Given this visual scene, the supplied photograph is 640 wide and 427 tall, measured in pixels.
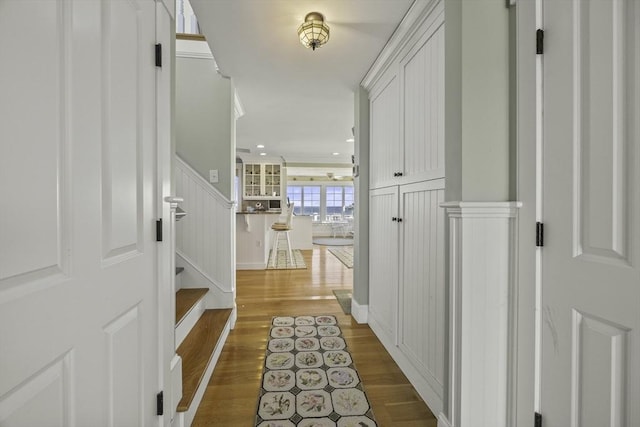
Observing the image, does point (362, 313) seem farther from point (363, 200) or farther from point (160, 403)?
point (160, 403)

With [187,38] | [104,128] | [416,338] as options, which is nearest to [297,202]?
[187,38]

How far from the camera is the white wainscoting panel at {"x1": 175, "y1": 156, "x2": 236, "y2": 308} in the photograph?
277 cm

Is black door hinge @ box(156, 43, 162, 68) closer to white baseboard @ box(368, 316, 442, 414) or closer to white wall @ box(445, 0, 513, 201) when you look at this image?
white wall @ box(445, 0, 513, 201)

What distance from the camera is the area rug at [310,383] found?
5.01ft

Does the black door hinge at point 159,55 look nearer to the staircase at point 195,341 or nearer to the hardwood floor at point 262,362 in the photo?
the staircase at point 195,341

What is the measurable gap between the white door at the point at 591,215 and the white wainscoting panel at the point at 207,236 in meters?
2.43

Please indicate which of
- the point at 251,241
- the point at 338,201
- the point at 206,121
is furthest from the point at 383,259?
the point at 338,201

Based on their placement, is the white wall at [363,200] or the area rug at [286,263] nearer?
the white wall at [363,200]

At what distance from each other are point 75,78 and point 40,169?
262mm

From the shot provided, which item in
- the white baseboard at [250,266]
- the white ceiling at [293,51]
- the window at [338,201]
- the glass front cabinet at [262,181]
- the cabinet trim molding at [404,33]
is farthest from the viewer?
the window at [338,201]

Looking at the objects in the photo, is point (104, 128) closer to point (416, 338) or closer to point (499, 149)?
point (499, 149)

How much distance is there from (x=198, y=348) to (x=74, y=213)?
159 centimetres

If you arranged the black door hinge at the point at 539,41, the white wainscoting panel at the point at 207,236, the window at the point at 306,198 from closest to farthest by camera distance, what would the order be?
1. the black door hinge at the point at 539,41
2. the white wainscoting panel at the point at 207,236
3. the window at the point at 306,198

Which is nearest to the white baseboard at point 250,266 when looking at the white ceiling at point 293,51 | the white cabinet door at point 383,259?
the white ceiling at point 293,51
